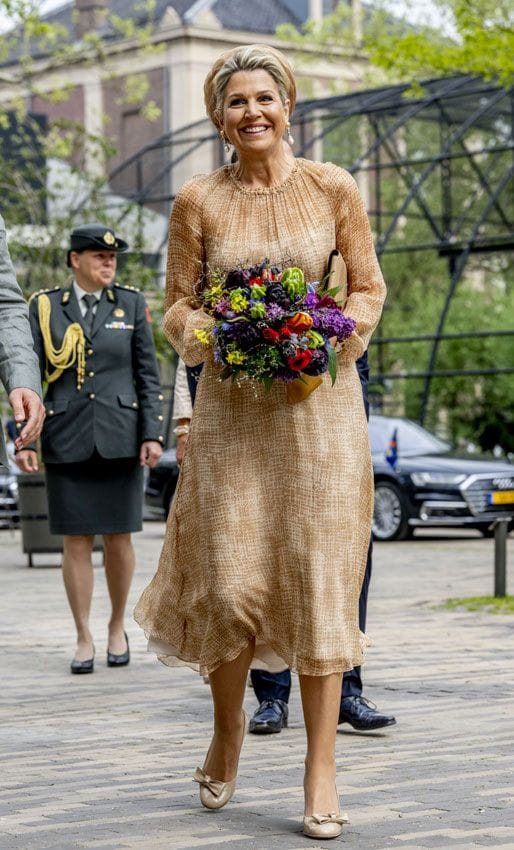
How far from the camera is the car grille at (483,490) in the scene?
19.4 m

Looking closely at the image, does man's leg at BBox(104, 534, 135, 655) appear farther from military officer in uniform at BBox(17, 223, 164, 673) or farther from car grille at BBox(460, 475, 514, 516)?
car grille at BBox(460, 475, 514, 516)

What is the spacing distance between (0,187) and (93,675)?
50.6ft

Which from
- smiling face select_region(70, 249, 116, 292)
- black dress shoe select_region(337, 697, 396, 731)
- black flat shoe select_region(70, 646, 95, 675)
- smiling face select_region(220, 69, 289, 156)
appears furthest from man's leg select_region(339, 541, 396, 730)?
smiling face select_region(70, 249, 116, 292)

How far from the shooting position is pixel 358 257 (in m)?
5.12

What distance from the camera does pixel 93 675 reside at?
8.02 meters

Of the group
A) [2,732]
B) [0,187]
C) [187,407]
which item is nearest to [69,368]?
[187,407]

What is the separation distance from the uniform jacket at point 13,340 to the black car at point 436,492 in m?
14.8

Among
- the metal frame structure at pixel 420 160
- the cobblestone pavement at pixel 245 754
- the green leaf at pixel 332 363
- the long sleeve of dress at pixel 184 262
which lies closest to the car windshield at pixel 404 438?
the metal frame structure at pixel 420 160

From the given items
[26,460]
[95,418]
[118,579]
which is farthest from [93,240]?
[26,460]

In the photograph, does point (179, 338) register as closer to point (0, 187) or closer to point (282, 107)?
point (282, 107)

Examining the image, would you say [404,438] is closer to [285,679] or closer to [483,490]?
[483,490]

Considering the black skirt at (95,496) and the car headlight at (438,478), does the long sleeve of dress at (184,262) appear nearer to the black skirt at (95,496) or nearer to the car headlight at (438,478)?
the black skirt at (95,496)

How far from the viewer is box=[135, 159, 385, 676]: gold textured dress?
15.8 feet

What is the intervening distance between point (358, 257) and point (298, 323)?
49 centimetres
